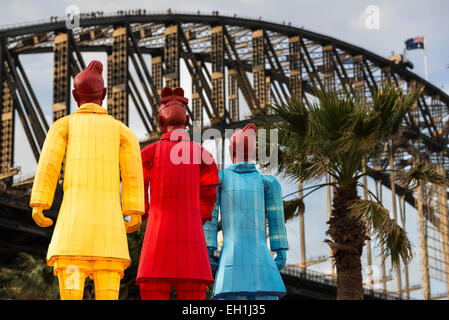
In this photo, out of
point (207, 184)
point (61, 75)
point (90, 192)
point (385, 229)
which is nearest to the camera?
point (90, 192)

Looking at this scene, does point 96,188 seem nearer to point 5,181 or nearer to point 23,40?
point 5,181

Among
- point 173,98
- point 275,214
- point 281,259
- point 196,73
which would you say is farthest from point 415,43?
point 173,98

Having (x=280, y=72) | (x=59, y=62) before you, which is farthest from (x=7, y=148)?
A: (x=280, y=72)

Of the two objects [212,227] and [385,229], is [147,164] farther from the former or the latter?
[385,229]

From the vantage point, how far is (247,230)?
7578 mm

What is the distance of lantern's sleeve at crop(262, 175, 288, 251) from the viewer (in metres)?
7.83

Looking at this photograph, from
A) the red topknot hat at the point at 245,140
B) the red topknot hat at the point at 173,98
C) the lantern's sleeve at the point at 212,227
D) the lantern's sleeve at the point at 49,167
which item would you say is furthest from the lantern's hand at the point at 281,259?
the lantern's sleeve at the point at 49,167

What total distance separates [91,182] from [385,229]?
433 centimetres

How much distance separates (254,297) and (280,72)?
1104 inches

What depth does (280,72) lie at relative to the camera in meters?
34.8

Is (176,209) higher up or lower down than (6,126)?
lower down

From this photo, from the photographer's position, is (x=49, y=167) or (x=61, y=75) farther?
(x=61, y=75)

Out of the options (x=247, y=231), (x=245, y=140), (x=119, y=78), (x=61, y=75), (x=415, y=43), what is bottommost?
A: (x=247, y=231)

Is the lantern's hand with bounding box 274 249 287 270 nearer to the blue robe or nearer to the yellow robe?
the blue robe
